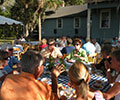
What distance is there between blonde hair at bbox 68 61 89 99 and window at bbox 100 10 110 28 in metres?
13.5

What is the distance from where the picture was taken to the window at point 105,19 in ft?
44.9

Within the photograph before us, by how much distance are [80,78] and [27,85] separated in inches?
23.6

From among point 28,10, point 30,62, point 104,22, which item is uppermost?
point 28,10

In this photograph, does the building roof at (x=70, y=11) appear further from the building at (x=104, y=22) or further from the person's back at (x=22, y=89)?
the person's back at (x=22, y=89)

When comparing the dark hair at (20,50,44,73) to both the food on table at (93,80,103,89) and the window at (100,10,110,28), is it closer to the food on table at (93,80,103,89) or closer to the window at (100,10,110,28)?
the food on table at (93,80,103,89)

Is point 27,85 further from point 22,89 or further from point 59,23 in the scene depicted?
point 59,23

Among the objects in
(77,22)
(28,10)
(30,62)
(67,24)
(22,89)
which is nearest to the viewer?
(22,89)

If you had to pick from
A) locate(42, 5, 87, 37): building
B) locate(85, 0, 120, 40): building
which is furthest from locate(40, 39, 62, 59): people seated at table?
locate(42, 5, 87, 37): building

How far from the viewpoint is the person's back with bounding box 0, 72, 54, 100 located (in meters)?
1.34

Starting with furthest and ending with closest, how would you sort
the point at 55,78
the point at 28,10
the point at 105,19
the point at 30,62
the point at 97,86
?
the point at 28,10
the point at 105,19
the point at 97,86
the point at 55,78
the point at 30,62

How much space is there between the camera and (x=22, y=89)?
136 centimetres

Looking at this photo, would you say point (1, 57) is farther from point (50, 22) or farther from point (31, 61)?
point (50, 22)

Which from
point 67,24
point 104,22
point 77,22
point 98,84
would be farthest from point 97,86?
point 67,24

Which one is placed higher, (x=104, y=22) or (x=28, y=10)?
(x=28, y=10)
